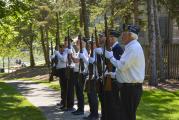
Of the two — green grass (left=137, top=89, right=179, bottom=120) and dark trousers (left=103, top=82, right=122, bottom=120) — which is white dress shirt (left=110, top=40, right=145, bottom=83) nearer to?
dark trousers (left=103, top=82, right=122, bottom=120)

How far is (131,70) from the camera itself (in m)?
9.11

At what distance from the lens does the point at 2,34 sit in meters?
33.8

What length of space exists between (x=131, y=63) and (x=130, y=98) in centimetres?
64

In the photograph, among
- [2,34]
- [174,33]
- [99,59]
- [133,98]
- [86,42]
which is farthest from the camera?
[174,33]

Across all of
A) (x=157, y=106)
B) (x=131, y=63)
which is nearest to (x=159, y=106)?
(x=157, y=106)

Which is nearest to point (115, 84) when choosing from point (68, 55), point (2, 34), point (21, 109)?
point (68, 55)

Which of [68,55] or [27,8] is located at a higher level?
[27,8]

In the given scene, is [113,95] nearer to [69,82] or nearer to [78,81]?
[78,81]

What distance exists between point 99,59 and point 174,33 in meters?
30.0

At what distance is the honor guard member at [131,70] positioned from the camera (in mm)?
8992

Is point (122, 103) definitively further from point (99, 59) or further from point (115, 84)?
point (99, 59)

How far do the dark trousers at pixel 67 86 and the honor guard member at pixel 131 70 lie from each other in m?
5.67

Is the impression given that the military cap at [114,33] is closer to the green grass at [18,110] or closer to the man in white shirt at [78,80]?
the man in white shirt at [78,80]

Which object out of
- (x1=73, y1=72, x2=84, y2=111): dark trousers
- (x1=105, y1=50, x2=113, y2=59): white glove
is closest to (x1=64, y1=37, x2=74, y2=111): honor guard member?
(x1=73, y1=72, x2=84, y2=111): dark trousers
